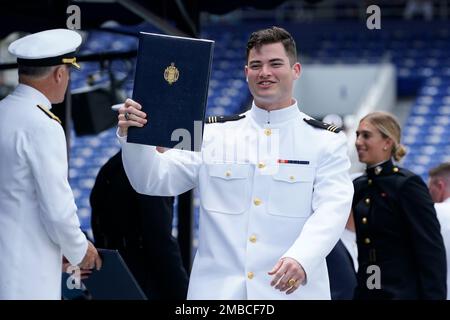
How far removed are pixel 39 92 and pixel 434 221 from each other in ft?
6.56

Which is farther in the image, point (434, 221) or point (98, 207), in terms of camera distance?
point (98, 207)

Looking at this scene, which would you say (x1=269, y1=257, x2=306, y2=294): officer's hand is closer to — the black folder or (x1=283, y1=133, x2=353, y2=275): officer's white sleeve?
(x1=283, y1=133, x2=353, y2=275): officer's white sleeve

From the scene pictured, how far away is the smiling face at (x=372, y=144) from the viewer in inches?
193

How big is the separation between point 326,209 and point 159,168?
1.98ft

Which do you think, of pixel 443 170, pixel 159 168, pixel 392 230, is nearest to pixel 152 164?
pixel 159 168

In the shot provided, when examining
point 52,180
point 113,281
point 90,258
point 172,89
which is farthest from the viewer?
point 113,281

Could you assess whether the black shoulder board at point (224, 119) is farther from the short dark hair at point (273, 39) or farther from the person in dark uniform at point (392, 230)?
the person in dark uniform at point (392, 230)

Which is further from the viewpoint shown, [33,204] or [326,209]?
[326,209]

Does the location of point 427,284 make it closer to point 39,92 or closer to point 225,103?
point 39,92

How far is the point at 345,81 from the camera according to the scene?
61.6 ft

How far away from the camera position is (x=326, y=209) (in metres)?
3.54

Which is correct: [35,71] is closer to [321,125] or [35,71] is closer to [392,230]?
[321,125]

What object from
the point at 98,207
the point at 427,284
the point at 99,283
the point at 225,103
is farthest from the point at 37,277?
the point at 225,103

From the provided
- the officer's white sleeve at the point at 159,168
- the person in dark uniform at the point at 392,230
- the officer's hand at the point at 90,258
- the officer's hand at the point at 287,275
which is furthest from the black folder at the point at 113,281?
the person in dark uniform at the point at 392,230
